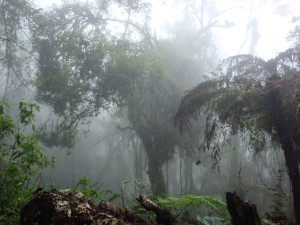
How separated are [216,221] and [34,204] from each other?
5.81 feet

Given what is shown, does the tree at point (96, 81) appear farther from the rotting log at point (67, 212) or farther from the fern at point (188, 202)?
the rotting log at point (67, 212)

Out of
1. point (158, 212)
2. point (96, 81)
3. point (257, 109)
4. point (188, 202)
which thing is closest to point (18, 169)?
point (158, 212)

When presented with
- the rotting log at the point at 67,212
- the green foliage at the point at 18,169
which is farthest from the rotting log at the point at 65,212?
the green foliage at the point at 18,169

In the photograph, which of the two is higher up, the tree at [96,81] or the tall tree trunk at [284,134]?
the tree at [96,81]

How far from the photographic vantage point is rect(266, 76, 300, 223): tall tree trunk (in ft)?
15.6

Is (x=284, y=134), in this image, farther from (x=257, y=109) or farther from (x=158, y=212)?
(x=158, y=212)

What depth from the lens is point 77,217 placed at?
1843mm

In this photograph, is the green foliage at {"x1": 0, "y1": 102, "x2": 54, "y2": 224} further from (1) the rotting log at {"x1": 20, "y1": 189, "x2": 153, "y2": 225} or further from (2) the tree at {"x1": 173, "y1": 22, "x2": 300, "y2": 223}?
(2) the tree at {"x1": 173, "y1": 22, "x2": 300, "y2": 223}

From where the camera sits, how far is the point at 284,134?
16.4 ft

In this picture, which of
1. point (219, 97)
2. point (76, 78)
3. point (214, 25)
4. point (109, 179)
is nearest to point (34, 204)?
point (219, 97)

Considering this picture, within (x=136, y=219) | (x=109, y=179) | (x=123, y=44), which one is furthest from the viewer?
(x=109, y=179)

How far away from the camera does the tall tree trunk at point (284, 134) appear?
4.76 meters

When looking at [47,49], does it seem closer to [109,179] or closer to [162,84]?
[162,84]

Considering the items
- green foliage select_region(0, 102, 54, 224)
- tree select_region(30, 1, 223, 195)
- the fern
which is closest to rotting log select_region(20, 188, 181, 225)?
green foliage select_region(0, 102, 54, 224)
